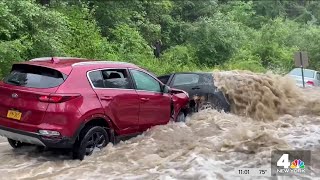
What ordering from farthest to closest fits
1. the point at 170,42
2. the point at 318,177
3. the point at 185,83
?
the point at 170,42
the point at 185,83
the point at 318,177

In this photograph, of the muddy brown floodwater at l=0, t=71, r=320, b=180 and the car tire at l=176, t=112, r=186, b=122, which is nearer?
the muddy brown floodwater at l=0, t=71, r=320, b=180

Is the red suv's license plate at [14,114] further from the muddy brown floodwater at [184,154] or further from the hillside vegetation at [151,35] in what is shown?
the hillside vegetation at [151,35]

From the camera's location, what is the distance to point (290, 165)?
6.54 meters

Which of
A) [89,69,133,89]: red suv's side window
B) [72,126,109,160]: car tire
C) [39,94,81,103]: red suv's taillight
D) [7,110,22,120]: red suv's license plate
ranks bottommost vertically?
[72,126,109,160]: car tire

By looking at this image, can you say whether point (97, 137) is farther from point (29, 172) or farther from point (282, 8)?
point (282, 8)

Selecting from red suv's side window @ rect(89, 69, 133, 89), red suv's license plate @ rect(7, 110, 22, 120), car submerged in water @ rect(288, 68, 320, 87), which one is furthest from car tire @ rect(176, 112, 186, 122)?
car submerged in water @ rect(288, 68, 320, 87)

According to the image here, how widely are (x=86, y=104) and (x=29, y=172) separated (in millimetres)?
1326

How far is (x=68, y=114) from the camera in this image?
22.5 feet

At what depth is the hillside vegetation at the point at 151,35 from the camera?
13.9 m

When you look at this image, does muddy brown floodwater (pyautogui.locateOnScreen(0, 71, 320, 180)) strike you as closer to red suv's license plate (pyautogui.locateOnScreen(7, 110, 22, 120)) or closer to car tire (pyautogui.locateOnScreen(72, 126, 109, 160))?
car tire (pyautogui.locateOnScreen(72, 126, 109, 160))

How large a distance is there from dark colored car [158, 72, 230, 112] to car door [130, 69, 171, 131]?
2.31 m

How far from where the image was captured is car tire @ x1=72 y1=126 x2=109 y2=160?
7.19m

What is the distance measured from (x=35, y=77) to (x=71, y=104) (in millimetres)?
789

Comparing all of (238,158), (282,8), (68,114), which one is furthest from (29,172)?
(282,8)
